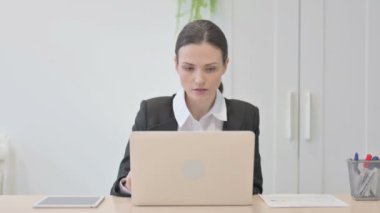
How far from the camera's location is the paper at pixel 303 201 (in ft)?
4.82

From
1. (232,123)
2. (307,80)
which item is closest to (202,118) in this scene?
(232,123)

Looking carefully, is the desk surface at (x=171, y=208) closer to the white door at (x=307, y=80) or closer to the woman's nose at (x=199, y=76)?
the woman's nose at (x=199, y=76)

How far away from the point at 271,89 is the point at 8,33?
148 centimetres

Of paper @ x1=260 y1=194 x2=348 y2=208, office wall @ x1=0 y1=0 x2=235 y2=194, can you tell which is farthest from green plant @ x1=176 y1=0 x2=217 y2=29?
paper @ x1=260 y1=194 x2=348 y2=208

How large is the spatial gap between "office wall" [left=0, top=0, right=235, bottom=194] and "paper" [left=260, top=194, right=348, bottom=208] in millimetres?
1266

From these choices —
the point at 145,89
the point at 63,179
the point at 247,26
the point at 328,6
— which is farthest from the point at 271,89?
the point at 63,179

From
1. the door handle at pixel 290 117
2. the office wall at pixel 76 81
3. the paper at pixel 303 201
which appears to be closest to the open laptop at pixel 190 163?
the paper at pixel 303 201

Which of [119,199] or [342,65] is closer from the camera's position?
[119,199]

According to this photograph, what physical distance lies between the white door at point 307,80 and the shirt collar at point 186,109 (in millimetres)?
602

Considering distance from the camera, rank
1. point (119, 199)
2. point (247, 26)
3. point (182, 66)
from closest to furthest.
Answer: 1. point (119, 199)
2. point (182, 66)
3. point (247, 26)

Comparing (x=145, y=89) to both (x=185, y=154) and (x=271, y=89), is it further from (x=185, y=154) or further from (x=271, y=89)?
(x=185, y=154)

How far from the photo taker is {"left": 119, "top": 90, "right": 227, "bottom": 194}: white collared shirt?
1.89 m

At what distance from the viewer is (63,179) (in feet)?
8.92

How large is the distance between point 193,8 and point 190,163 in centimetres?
141
